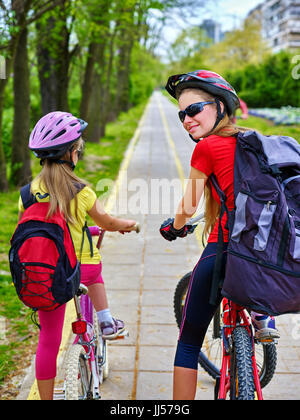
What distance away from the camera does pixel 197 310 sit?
8.77 feet

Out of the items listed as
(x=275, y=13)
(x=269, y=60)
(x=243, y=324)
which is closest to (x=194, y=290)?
(x=243, y=324)

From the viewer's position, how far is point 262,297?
2.23 meters

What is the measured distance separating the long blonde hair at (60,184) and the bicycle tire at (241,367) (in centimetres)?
102

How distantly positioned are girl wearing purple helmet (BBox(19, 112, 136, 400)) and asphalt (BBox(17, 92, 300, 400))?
12.9 inches

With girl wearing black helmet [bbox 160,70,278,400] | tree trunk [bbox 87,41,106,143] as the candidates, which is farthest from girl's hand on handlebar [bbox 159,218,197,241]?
tree trunk [bbox 87,41,106,143]

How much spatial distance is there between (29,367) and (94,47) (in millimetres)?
10613

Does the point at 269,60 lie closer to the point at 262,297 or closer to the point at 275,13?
the point at 262,297

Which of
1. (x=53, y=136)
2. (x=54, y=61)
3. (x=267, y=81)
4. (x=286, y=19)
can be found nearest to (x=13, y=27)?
(x=54, y=61)

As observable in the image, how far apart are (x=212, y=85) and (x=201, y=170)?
444mm

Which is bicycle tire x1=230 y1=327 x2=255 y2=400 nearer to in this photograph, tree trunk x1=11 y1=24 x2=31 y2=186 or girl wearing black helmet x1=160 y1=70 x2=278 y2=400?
girl wearing black helmet x1=160 y1=70 x2=278 y2=400

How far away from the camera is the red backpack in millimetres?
2457

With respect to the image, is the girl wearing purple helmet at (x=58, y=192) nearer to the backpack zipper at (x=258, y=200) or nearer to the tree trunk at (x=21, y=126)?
the backpack zipper at (x=258, y=200)

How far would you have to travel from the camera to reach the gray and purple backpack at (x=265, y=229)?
2.22 m

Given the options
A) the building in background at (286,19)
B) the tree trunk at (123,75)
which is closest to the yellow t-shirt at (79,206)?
the tree trunk at (123,75)
